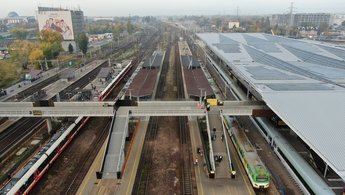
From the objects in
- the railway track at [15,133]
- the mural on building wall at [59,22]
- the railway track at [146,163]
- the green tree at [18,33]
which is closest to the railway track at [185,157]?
the railway track at [146,163]

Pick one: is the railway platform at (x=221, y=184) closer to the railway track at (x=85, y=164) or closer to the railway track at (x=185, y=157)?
the railway track at (x=185, y=157)

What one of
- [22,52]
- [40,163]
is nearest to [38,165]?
[40,163]

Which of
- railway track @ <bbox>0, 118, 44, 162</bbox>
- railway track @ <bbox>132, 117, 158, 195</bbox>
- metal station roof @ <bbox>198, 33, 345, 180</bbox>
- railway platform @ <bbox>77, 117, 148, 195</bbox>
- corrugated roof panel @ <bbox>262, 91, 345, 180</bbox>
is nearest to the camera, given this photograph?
corrugated roof panel @ <bbox>262, 91, 345, 180</bbox>

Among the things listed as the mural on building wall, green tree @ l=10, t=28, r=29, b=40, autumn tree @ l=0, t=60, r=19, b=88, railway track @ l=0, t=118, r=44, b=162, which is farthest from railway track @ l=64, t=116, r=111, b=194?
green tree @ l=10, t=28, r=29, b=40

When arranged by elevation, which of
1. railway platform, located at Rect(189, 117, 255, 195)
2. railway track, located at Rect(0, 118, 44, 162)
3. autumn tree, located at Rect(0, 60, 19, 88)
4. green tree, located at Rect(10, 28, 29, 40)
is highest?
green tree, located at Rect(10, 28, 29, 40)

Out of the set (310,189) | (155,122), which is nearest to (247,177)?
(310,189)

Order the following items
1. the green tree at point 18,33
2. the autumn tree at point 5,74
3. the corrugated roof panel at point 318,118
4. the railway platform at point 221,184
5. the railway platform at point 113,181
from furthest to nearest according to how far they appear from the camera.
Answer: the green tree at point 18,33
the autumn tree at point 5,74
the railway platform at point 113,181
the railway platform at point 221,184
the corrugated roof panel at point 318,118

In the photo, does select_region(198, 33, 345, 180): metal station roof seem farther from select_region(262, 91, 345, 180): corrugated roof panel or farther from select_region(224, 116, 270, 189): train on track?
select_region(224, 116, 270, 189): train on track
